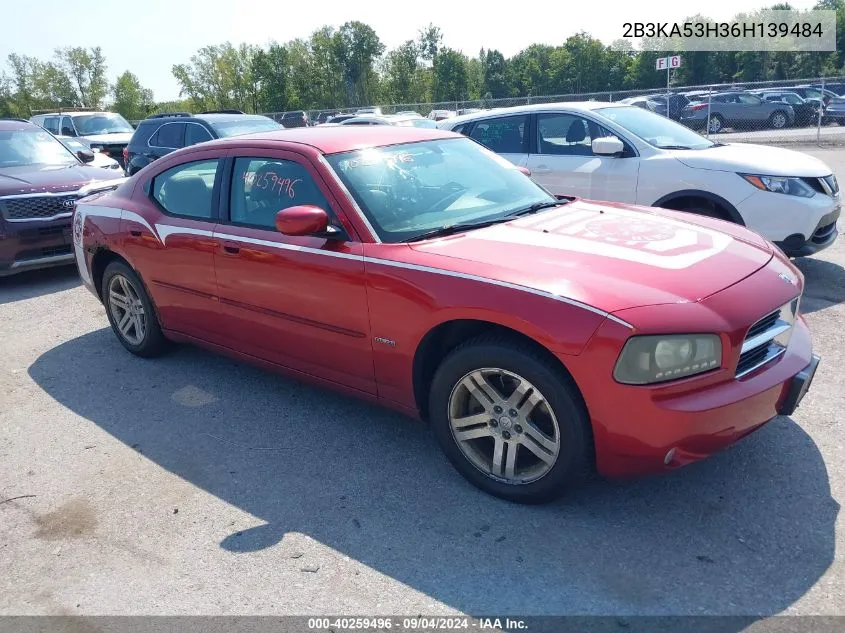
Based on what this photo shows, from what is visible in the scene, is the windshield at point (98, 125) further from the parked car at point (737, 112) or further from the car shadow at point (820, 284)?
the parked car at point (737, 112)

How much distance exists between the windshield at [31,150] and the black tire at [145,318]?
4435mm

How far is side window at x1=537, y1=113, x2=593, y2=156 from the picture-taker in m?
7.11

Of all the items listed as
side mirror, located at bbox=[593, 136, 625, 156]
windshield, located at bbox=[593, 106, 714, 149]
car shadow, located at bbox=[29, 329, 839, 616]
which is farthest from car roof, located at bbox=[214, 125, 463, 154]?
windshield, located at bbox=[593, 106, 714, 149]

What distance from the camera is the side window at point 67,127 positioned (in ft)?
64.0

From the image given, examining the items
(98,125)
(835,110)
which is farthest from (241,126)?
(835,110)

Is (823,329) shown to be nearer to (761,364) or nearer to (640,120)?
(761,364)

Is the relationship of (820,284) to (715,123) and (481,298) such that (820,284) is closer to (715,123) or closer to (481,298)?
(481,298)

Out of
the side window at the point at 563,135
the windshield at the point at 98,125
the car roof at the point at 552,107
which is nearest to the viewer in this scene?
the side window at the point at 563,135

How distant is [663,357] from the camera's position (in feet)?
8.98

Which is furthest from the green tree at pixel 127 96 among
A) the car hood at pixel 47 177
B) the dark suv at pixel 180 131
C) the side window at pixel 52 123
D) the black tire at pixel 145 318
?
the black tire at pixel 145 318

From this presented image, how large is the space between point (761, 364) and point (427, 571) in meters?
1.69

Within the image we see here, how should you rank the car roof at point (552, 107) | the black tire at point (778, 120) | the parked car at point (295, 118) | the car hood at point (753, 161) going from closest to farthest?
the car hood at point (753, 161)
the car roof at point (552, 107)
the black tire at point (778, 120)
the parked car at point (295, 118)

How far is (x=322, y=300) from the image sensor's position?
370 centimetres

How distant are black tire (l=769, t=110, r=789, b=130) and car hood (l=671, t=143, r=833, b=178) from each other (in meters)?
23.0
